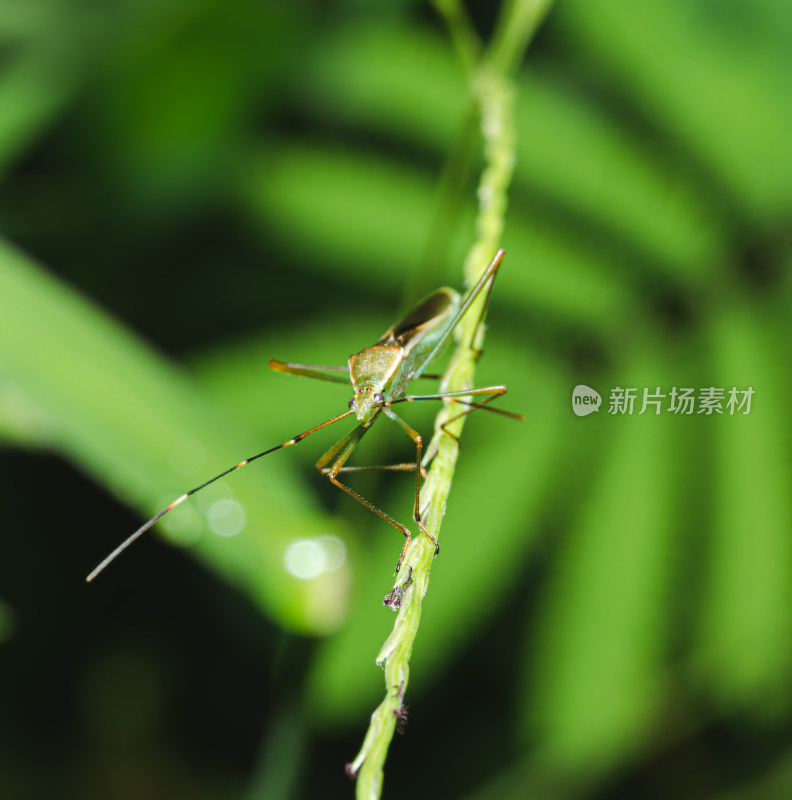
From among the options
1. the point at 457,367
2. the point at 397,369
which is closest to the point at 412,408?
the point at 397,369

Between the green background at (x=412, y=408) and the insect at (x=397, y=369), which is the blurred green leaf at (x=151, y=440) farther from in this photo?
the insect at (x=397, y=369)

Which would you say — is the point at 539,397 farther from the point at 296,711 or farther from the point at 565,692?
the point at 296,711

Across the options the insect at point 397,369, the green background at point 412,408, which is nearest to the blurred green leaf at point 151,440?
the green background at point 412,408

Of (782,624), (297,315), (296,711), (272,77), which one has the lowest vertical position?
(296,711)

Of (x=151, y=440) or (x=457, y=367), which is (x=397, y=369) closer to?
(x=457, y=367)

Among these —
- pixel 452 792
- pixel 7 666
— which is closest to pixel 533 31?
pixel 452 792

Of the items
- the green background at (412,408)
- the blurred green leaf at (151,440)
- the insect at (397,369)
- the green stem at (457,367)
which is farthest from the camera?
the green background at (412,408)
